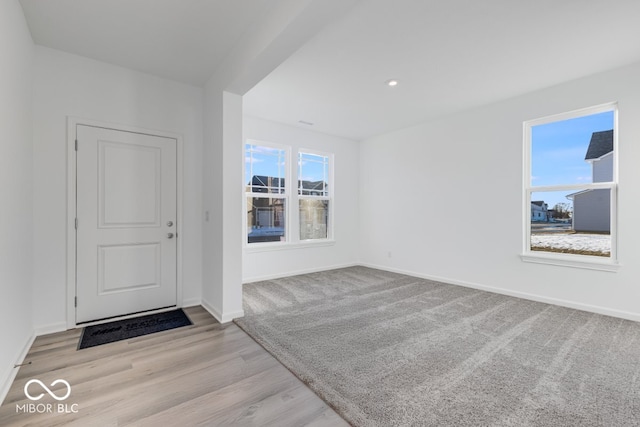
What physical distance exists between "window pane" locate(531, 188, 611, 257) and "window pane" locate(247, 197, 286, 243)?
150 inches

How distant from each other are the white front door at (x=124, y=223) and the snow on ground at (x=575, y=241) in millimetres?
4670

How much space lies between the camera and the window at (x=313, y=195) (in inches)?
209

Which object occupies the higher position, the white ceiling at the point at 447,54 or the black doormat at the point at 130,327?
the white ceiling at the point at 447,54

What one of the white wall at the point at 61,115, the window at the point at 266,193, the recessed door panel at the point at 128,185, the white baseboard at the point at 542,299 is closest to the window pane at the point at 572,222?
the white baseboard at the point at 542,299

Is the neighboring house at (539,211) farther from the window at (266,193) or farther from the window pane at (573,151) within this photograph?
the window at (266,193)

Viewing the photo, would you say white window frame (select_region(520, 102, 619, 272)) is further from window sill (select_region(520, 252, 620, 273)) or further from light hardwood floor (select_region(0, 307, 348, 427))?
light hardwood floor (select_region(0, 307, 348, 427))

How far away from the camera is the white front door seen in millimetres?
2830

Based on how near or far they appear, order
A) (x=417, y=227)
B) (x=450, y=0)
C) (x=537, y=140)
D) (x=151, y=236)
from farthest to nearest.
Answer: (x=417, y=227) < (x=537, y=140) < (x=151, y=236) < (x=450, y=0)

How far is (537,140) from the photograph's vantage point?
12.3 ft

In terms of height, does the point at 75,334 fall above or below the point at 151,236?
below

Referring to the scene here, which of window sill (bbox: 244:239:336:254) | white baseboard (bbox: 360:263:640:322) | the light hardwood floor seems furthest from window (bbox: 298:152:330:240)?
the light hardwood floor

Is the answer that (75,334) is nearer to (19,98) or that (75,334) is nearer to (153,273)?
(153,273)

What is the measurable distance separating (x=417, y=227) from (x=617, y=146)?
265 cm

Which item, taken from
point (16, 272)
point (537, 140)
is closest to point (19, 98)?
point (16, 272)
